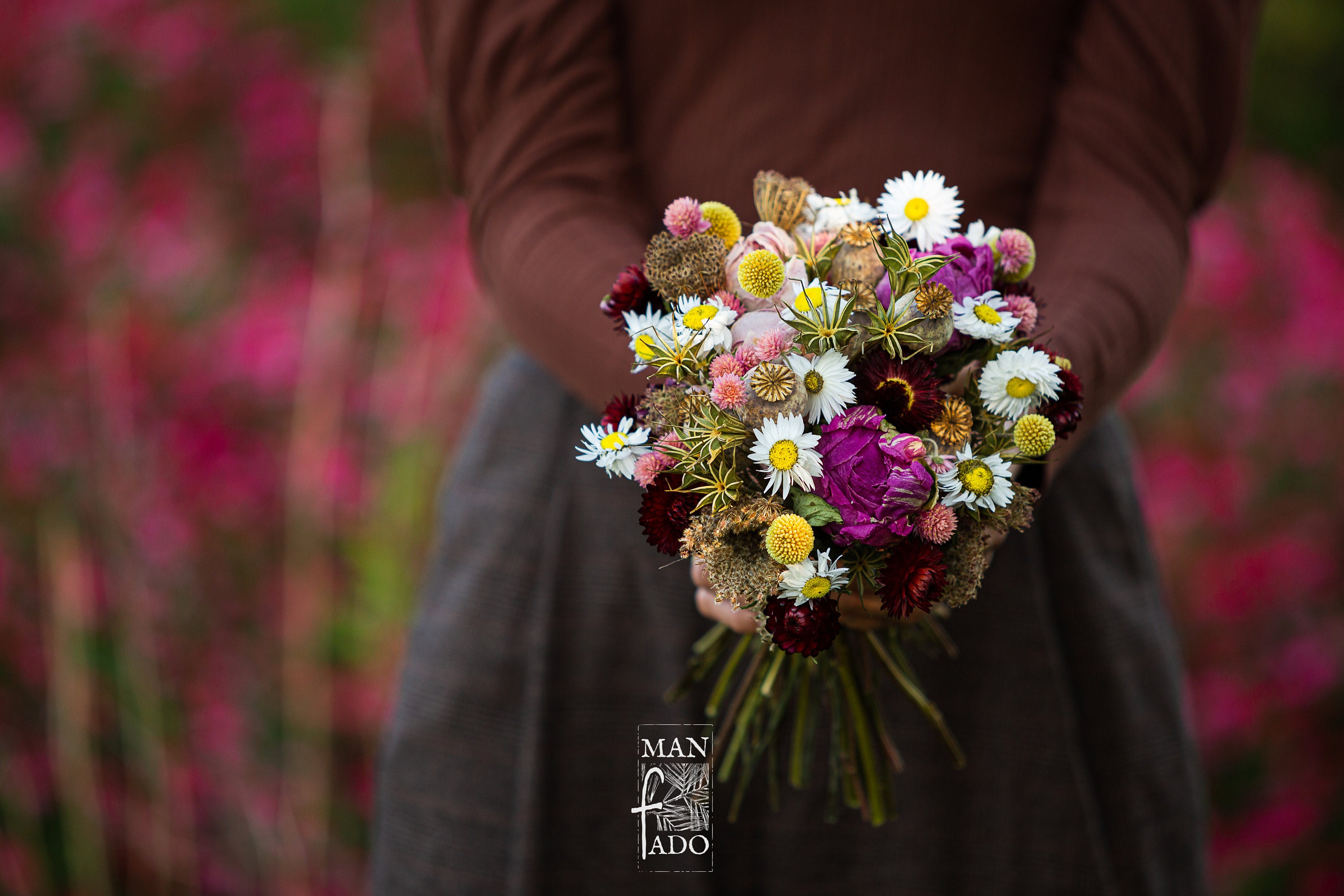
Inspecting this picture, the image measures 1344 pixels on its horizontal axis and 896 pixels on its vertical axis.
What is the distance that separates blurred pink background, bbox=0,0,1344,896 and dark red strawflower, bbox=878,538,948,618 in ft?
4.73

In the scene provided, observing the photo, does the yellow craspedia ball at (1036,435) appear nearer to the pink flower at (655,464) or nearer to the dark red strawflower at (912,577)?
the dark red strawflower at (912,577)

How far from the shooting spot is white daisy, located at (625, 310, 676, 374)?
26.6 inches

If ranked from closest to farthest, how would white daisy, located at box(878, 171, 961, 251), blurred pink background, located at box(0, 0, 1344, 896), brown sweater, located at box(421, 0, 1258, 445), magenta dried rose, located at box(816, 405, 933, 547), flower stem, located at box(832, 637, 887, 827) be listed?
1. magenta dried rose, located at box(816, 405, 933, 547)
2. white daisy, located at box(878, 171, 961, 251)
3. flower stem, located at box(832, 637, 887, 827)
4. brown sweater, located at box(421, 0, 1258, 445)
5. blurred pink background, located at box(0, 0, 1344, 896)

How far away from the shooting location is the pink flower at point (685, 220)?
2.38 feet

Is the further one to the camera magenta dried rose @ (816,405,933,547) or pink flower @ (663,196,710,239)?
pink flower @ (663,196,710,239)

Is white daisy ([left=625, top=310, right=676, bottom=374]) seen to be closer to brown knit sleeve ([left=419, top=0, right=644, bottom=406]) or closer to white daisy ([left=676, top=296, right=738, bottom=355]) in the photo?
white daisy ([left=676, top=296, right=738, bottom=355])

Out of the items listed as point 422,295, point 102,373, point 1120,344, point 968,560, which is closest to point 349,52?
point 422,295

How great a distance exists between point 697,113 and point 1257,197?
171cm

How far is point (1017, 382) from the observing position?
68 centimetres

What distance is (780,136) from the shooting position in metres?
0.99

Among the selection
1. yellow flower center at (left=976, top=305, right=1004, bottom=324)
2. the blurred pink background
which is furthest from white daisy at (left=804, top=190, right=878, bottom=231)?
the blurred pink background

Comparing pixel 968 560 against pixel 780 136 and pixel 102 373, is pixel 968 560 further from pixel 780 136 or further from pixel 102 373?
pixel 102 373

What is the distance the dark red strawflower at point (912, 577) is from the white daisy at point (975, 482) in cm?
4

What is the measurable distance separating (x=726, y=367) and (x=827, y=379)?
0.06 m
